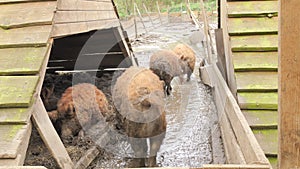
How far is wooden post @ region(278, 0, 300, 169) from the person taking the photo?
4.23 feet

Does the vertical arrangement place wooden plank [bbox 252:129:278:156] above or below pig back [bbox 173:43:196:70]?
above

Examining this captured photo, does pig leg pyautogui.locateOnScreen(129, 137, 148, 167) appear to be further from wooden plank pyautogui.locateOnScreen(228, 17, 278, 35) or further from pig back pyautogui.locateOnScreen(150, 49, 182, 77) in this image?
pig back pyautogui.locateOnScreen(150, 49, 182, 77)

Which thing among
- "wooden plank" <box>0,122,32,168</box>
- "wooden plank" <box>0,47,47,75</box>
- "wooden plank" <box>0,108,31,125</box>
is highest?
"wooden plank" <box>0,47,47,75</box>

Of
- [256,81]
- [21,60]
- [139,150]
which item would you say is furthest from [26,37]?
[256,81]

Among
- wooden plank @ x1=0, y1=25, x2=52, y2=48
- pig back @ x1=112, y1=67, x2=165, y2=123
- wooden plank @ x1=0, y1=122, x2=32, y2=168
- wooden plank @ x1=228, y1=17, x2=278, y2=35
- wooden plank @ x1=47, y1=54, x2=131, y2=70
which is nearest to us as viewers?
wooden plank @ x1=0, y1=122, x2=32, y2=168

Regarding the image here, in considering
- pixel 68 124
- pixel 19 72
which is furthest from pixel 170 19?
pixel 19 72

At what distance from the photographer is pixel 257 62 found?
10.4ft

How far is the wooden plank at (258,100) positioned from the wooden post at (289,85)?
149 cm

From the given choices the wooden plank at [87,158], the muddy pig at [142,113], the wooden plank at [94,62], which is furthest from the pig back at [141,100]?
the wooden plank at [94,62]

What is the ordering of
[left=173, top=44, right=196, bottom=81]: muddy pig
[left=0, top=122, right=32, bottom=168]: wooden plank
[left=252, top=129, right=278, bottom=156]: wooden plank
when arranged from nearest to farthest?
[left=0, top=122, right=32, bottom=168]: wooden plank < [left=252, top=129, right=278, bottom=156]: wooden plank < [left=173, top=44, right=196, bottom=81]: muddy pig

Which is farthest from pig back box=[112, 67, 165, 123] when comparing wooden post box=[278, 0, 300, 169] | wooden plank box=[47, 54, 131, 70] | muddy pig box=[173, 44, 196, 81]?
muddy pig box=[173, 44, 196, 81]

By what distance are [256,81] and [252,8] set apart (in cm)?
100

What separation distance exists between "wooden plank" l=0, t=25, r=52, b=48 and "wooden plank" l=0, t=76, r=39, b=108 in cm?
37

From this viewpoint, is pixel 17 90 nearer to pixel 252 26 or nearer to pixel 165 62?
pixel 252 26
